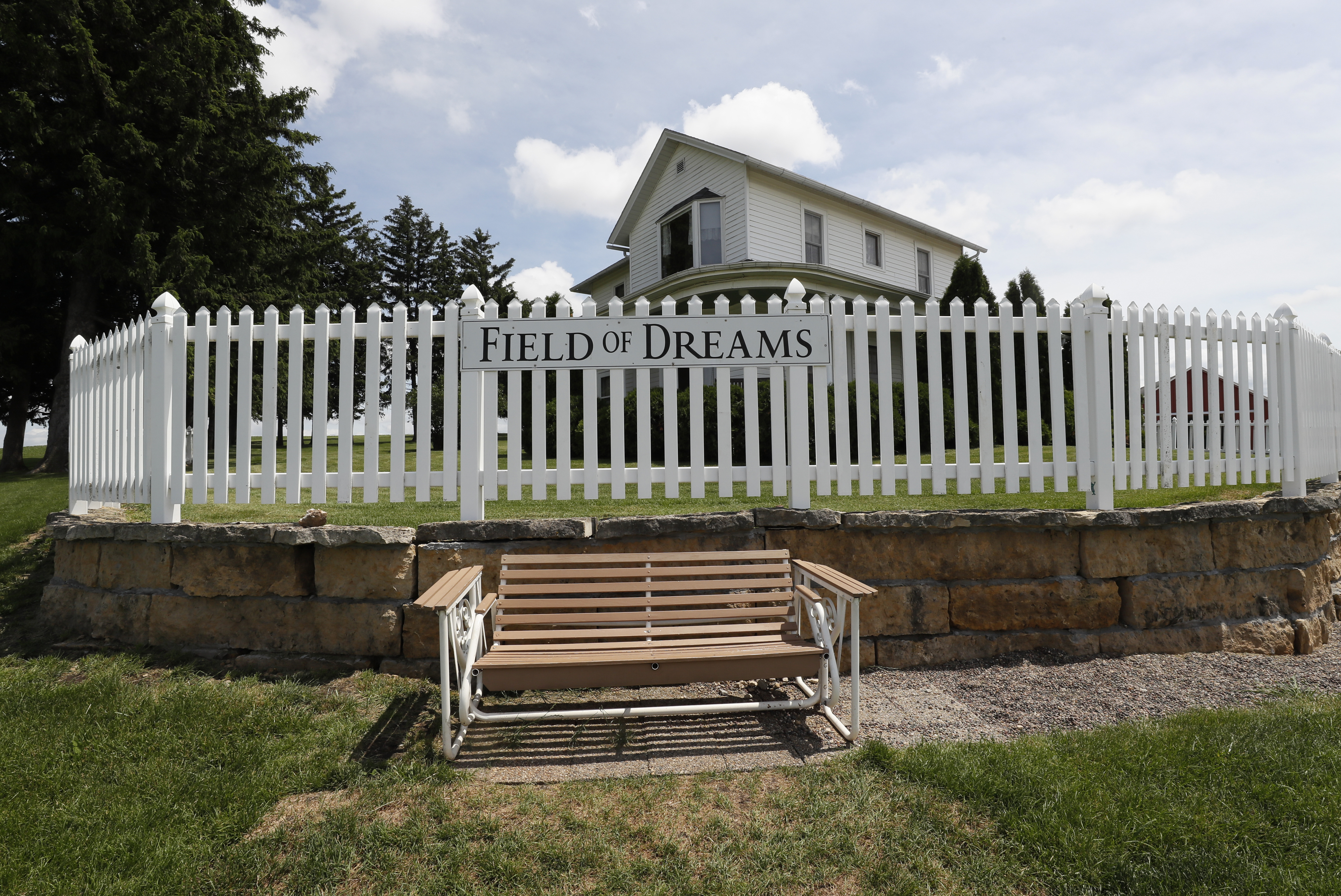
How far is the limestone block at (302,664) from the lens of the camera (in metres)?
3.92

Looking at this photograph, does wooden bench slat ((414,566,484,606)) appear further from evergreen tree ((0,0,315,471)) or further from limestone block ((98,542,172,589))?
evergreen tree ((0,0,315,471))

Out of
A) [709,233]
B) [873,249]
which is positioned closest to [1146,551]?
[709,233]

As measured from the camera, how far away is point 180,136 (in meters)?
13.9

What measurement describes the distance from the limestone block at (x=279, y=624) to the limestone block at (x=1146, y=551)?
13.9 ft

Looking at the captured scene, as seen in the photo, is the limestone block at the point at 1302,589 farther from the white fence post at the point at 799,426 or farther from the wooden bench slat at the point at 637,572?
the wooden bench slat at the point at 637,572

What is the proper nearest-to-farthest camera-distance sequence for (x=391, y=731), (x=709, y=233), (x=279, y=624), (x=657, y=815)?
(x=657, y=815), (x=391, y=731), (x=279, y=624), (x=709, y=233)

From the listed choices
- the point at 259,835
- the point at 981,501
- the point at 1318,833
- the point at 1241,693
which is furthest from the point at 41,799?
the point at 981,501

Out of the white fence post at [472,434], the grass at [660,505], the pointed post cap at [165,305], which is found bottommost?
the grass at [660,505]

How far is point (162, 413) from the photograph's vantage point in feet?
14.0

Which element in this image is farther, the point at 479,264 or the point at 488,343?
the point at 479,264


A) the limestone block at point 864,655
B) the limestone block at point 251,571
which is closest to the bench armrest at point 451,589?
the limestone block at point 251,571

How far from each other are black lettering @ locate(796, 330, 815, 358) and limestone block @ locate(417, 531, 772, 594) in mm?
1004

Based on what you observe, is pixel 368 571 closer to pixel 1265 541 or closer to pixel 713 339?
pixel 713 339

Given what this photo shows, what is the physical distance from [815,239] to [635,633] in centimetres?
1641
